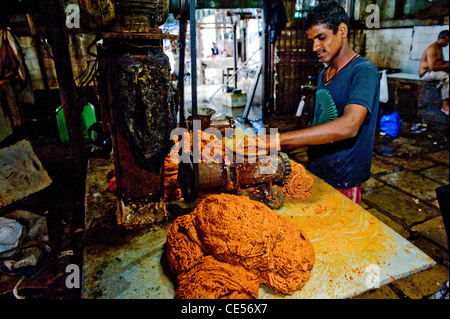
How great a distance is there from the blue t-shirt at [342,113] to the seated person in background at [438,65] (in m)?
7.28

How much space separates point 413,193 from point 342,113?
343 centimetres

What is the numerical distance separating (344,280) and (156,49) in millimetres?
2308

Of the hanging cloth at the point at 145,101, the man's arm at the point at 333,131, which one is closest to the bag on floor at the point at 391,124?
the man's arm at the point at 333,131

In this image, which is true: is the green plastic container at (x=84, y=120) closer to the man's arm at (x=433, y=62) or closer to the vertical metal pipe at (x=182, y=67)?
the vertical metal pipe at (x=182, y=67)

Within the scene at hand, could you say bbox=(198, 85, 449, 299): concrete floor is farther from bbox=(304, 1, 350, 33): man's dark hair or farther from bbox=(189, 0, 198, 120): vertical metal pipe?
bbox=(189, 0, 198, 120): vertical metal pipe

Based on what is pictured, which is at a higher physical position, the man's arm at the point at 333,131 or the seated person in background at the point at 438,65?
the seated person in background at the point at 438,65

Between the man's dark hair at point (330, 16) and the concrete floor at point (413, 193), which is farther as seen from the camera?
the concrete floor at point (413, 193)

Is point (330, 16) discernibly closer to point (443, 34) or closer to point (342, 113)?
point (342, 113)

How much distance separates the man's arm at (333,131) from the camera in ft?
7.25

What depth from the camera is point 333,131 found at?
223 centimetres

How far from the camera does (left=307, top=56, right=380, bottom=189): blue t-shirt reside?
7.41 feet

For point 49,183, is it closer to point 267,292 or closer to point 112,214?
point 112,214

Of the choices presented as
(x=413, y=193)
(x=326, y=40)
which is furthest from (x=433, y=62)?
(x=326, y=40)
